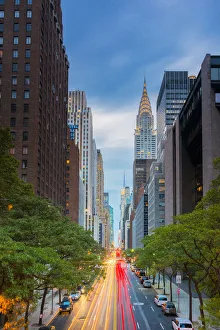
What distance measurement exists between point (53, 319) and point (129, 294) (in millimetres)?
25417

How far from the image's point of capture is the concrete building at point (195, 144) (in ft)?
217

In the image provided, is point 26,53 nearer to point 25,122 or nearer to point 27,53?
point 27,53

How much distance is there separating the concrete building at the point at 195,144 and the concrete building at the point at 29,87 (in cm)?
3070

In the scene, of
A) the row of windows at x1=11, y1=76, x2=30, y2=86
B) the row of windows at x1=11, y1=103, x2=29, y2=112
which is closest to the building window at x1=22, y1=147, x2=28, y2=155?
the row of windows at x1=11, y1=103, x2=29, y2=112

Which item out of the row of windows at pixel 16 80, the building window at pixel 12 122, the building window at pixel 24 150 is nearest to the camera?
the building window at pixel 24 150

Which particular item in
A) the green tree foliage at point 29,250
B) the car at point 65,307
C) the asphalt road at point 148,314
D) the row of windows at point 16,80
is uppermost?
the row of windows at point 16,80

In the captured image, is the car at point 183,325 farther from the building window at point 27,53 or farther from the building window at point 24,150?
the building window at point 27,53

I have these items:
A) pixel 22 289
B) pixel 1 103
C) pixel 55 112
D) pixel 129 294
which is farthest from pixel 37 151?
pixel 22 289

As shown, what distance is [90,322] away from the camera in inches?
1635

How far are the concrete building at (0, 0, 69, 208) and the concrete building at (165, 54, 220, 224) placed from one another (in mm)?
30701

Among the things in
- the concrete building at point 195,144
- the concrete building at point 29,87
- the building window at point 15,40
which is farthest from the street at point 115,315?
the building window at point 15,40

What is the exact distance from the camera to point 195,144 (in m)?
84.5

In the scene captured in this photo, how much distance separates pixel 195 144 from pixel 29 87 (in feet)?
127

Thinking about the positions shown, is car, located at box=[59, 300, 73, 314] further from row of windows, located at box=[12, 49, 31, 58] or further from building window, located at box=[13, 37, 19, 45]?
building window, located at box=[13, 37, 19, 45]
